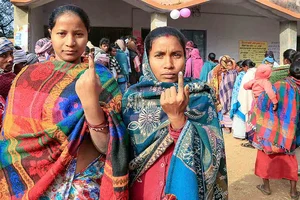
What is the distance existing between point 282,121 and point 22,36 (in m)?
6.43

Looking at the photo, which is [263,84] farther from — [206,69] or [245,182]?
[206,69]

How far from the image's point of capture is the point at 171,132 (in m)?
1.59

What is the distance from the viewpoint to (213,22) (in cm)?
1166

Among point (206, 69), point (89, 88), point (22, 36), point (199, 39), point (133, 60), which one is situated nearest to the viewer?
point (89, 88)

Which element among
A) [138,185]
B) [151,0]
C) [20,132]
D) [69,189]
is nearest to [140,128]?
[138,185]

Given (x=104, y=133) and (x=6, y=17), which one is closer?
(x=104, y=133)

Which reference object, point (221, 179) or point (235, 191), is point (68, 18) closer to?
point (221, 179)

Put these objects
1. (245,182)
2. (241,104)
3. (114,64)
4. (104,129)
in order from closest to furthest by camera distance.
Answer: (104,129)
(245,182)
(241,104)
(114,64)

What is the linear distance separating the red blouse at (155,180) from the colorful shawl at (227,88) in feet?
20.4

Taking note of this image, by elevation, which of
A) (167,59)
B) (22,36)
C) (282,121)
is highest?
(22,36)

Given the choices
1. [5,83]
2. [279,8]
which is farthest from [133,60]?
[5,83]

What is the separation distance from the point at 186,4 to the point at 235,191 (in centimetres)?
583

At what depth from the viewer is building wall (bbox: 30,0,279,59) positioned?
10172 millimetres

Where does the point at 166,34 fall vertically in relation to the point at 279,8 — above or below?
below
